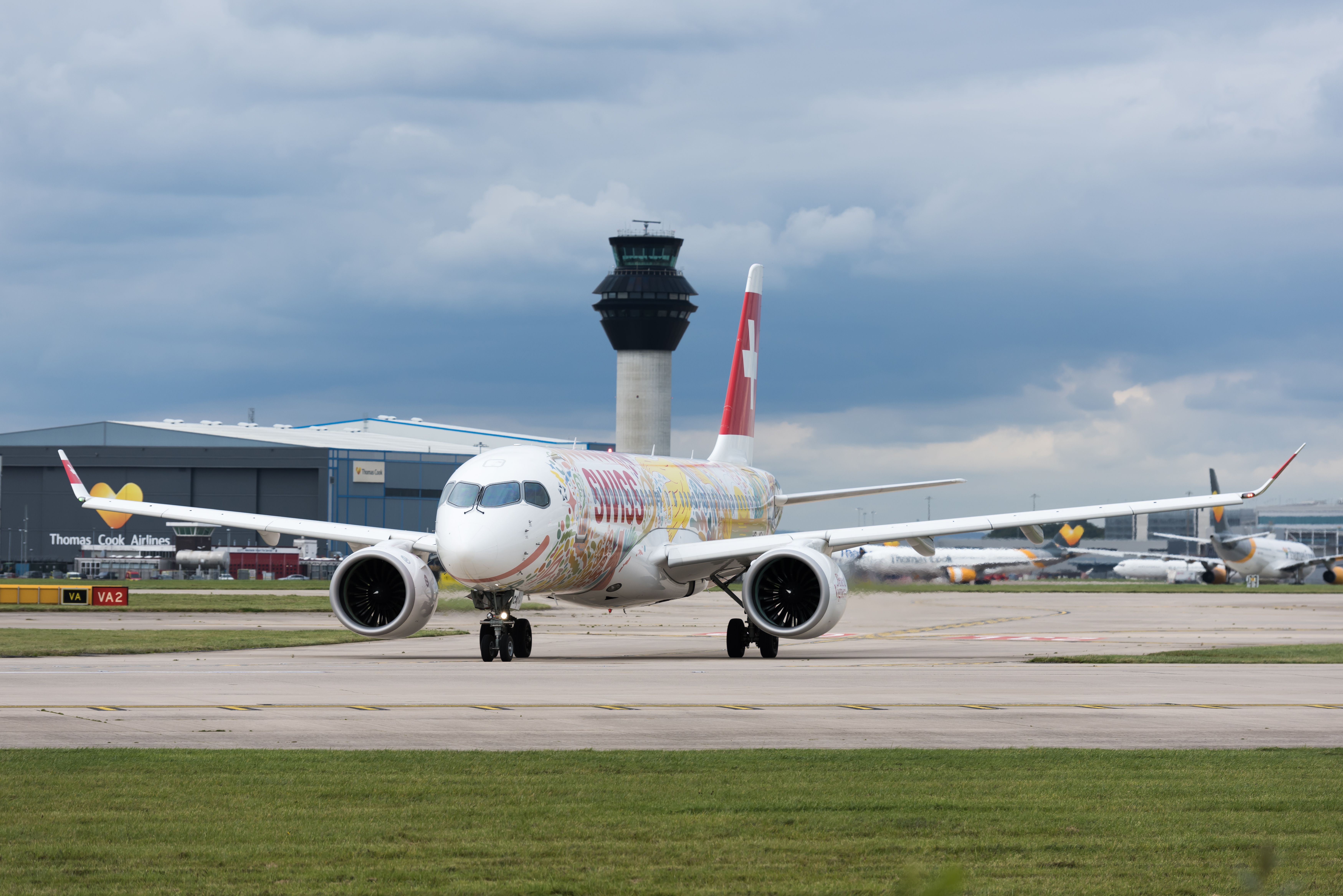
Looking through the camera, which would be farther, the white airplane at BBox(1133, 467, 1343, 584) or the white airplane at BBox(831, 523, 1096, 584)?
the white airplane at BBox(831, 523, 1096, 584)

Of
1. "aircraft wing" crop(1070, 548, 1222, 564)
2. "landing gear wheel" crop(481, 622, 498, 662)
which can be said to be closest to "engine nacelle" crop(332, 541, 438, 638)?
"landing gear wheel" crop(481, 622, 498, 662)

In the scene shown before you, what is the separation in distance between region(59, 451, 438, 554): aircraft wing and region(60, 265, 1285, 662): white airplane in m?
0.07

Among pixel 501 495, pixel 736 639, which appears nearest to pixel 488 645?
pixel 501 495

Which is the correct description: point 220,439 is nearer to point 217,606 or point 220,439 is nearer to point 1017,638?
point 217,606

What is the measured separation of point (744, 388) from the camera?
48.4m

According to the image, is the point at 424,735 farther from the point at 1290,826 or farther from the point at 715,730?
the point at 1290,826

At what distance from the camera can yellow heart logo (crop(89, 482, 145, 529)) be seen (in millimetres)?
115875

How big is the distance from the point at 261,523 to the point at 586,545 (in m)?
9.17

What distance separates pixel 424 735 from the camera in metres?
16.1

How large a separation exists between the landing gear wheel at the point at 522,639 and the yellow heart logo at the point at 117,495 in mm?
89135

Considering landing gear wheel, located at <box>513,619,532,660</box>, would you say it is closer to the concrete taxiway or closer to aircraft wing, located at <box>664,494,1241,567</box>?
the concrete taxiway

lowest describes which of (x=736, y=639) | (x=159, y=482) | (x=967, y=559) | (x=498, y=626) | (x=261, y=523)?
(x=736, y=639)

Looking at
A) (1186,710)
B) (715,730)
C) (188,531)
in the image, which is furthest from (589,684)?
(188,531)

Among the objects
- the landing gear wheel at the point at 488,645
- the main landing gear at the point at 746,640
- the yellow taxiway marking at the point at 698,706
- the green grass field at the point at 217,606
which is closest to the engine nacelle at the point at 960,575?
the green grass field at the point at 217,606
